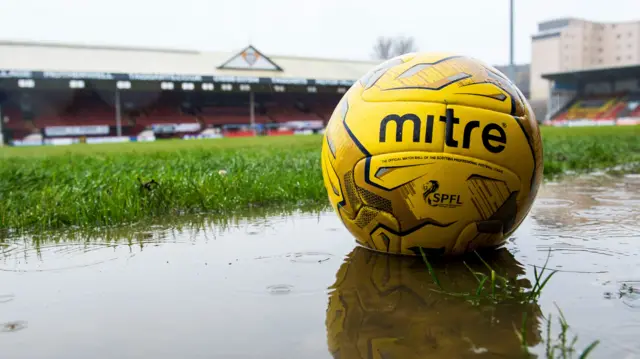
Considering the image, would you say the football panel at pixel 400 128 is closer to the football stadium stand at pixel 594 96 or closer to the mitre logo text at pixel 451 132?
the mitre logo text at pixel 451 132

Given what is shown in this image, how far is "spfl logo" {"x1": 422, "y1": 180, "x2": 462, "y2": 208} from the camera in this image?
9.31 feet

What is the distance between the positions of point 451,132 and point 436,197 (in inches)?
13.2

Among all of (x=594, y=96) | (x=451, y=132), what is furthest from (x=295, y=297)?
(x=594, y=96)

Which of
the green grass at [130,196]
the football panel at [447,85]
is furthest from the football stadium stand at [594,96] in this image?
the football panel at [447,85]

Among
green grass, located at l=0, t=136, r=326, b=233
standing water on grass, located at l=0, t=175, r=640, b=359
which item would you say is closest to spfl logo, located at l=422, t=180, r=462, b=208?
standing water on grass, located at l=0, t=175, r=640, b=359

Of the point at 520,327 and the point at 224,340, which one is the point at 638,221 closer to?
the point at 520,327

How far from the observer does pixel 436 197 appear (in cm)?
285

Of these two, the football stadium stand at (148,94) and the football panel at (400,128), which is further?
the football stadium stand at (148,94)

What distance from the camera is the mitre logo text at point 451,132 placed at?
284 cm

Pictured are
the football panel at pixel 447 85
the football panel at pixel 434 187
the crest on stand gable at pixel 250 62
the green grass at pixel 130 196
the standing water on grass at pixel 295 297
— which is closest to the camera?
the standing water on grass at pixel 295 297

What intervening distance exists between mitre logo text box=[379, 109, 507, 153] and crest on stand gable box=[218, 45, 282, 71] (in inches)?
1651

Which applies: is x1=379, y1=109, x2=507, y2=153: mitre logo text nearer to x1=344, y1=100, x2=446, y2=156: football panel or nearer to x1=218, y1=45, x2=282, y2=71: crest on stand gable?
x1=344, y1=100, x2=446, y2=156: football panel

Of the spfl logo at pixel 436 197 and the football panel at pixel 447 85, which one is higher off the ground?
the football panel at pixel 447 85

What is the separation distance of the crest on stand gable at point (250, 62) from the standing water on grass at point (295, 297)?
4130cm
